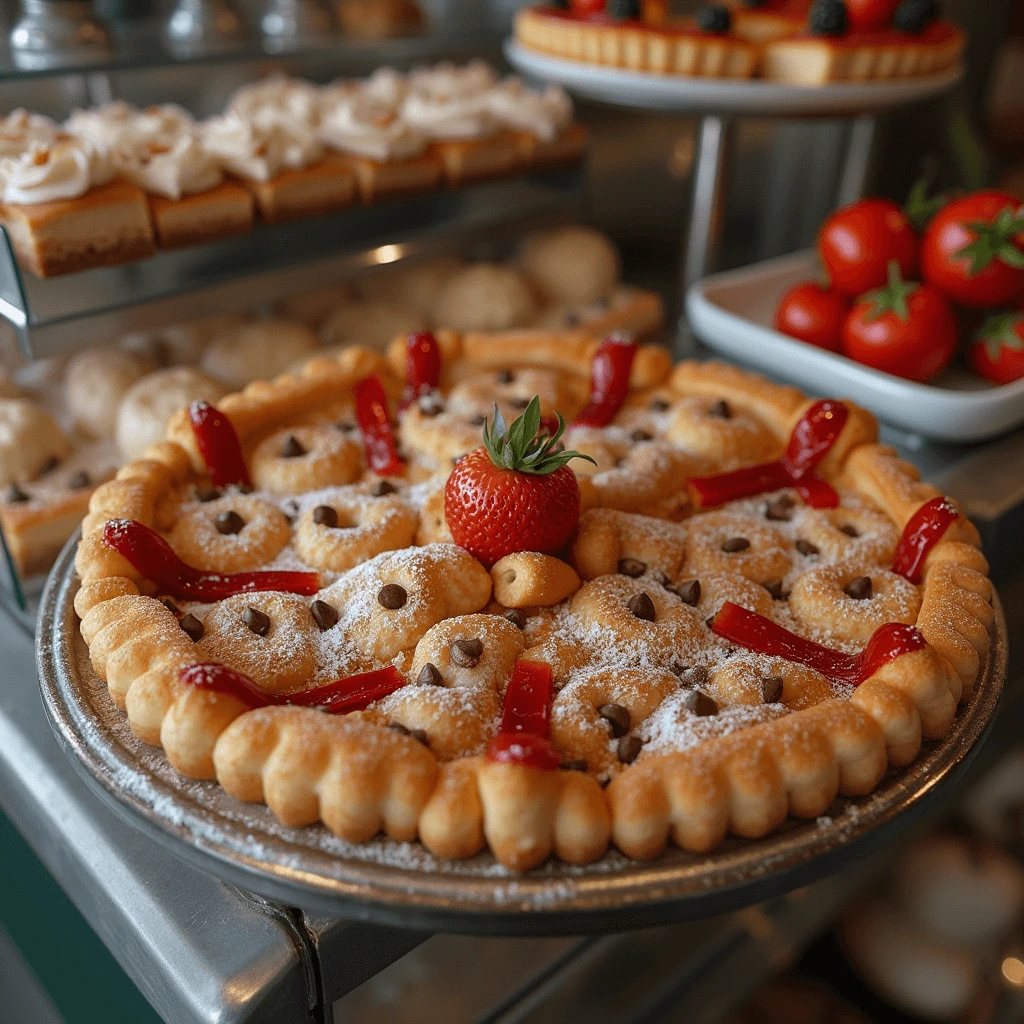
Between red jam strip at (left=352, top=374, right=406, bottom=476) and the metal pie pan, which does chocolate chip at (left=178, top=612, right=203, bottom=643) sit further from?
red jam strip at (left=352, top=374, right=406, bottom=476)

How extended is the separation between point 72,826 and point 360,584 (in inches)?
19.7

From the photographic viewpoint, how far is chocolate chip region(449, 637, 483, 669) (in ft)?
3.47

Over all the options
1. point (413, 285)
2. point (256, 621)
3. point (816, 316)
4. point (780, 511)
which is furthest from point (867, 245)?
point (256, 621)

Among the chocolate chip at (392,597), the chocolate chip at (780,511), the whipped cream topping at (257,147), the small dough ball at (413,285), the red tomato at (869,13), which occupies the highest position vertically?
the red tomato at (869,13)

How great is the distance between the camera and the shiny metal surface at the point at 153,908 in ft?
3.37

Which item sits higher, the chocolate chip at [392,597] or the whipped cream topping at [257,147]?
the whipped cream topping at [257,147]

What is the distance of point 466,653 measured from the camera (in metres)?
1.06

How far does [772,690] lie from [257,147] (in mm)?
1455

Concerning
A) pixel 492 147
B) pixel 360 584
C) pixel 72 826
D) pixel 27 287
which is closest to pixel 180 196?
pixel 27 287

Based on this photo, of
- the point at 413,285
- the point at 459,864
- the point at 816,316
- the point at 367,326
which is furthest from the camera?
the point at 413,285

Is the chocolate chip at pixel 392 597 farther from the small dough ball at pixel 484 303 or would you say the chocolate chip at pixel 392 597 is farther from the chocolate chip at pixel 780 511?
the small dough ball at pixel 484 303

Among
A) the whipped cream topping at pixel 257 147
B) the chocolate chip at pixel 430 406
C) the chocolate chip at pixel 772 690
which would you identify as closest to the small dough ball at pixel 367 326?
the whipped cream topping at pixel 257 147

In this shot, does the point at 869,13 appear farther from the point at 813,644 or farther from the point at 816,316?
the point at 813,644

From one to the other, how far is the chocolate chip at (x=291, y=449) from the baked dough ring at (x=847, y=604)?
0.75m
